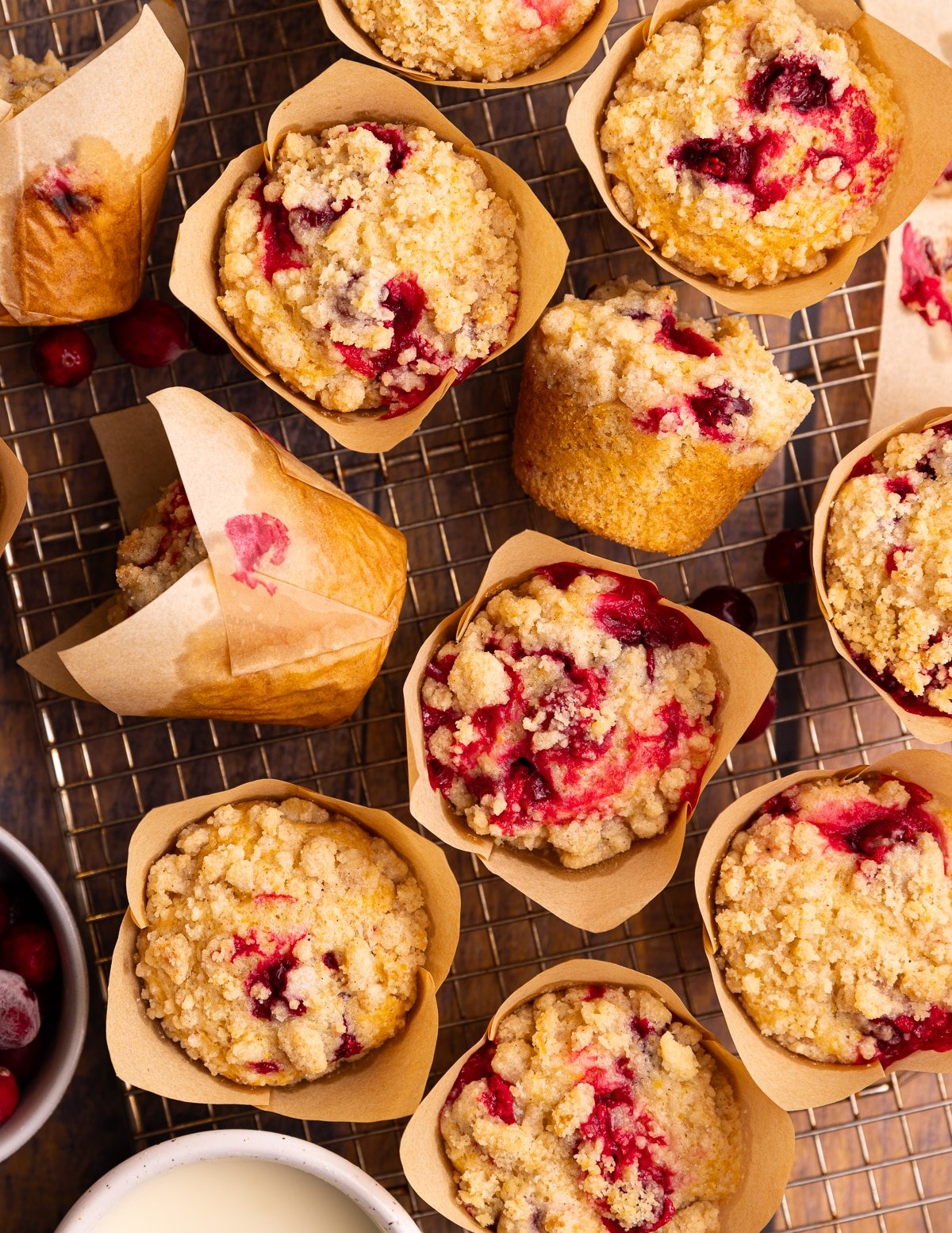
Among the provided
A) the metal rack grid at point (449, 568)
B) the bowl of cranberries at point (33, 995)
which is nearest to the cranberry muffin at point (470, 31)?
the metal rack grid at point (449, 568)

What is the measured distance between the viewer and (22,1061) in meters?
2.17

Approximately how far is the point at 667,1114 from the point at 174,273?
1604 mm

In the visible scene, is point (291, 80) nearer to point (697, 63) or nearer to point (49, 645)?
point (697, 63)

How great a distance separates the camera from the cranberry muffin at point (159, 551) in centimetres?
207

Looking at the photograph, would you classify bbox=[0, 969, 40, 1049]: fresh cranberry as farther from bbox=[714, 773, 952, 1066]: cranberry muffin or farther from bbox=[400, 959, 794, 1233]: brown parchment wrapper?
bbox=[714, 773, 952, 1066]: cranberry muffin

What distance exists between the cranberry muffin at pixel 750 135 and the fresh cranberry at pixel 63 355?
3.37ft

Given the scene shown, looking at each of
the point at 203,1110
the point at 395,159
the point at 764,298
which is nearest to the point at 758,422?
the point at 764,298

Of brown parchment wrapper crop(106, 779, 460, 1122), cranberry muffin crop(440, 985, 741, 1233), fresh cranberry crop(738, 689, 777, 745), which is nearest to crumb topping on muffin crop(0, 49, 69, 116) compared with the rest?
brown parchment wrapper crop(106, 779, 460, 1122)

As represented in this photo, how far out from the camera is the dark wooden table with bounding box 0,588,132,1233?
235cm

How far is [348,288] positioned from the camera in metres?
1.99

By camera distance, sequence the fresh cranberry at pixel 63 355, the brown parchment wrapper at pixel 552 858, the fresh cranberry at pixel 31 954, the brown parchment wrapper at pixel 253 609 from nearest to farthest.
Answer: the brown parchment wrapper at pixel 253 609
the brown parchment wrapper at pixel 552 858
the fresh cranberry at pixel 31 954
the fresh cranberry at pixel 63 355

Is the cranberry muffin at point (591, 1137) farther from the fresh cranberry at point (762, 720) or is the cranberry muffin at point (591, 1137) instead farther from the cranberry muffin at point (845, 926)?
the fresh cranberry at point (762, 720)

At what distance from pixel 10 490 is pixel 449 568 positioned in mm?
813

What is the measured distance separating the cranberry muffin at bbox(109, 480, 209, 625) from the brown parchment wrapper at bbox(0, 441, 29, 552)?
183 millimetres
